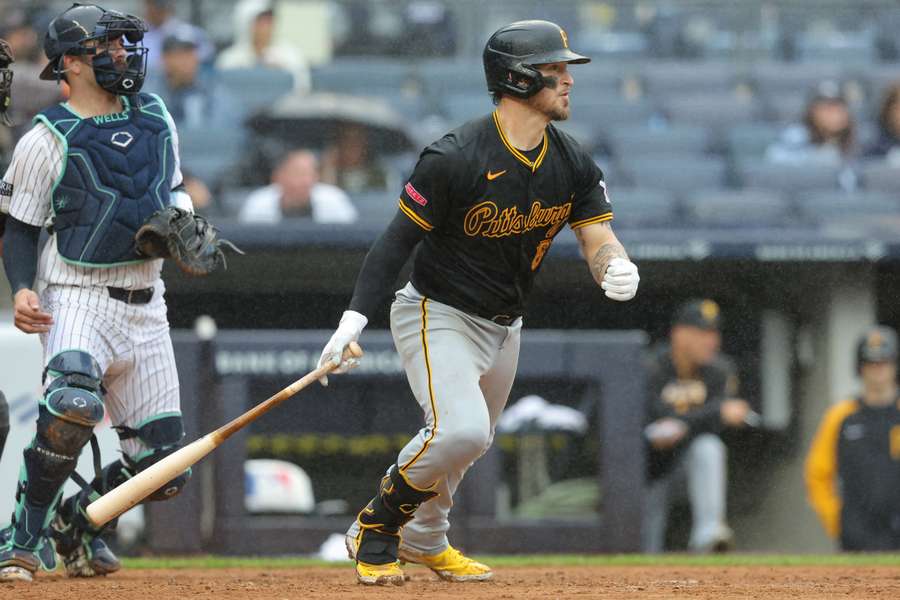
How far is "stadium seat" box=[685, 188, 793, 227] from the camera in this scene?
368 inches

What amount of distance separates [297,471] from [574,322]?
2311mm

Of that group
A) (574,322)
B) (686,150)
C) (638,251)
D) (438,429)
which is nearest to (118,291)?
(438,429)

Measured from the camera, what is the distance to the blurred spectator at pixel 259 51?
35.9 feet

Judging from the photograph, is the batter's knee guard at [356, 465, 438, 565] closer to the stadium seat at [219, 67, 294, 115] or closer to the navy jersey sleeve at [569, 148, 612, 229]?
the navy jersey sleeve at [569, 148, 612, 229]

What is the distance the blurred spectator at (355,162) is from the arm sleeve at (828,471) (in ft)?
10.1

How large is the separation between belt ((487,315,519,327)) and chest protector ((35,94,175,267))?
1.19m

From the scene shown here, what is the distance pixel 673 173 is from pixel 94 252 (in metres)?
5.93

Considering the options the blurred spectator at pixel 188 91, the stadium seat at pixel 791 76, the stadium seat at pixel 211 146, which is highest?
the stadium seat at pixel 791 76

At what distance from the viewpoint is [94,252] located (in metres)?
5.00

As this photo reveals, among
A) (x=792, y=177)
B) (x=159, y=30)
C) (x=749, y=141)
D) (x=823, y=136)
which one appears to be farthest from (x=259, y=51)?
(x=823, y=136)

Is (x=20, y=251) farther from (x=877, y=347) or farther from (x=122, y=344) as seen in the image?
(x=877, y=347)

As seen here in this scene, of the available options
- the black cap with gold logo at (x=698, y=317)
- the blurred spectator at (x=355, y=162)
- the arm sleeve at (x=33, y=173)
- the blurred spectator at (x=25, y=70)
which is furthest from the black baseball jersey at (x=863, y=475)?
the arm sleeve at (x=33, y=173)

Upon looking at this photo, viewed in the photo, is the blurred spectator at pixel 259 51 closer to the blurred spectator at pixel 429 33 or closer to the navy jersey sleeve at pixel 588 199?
the blurred spectator at pixel 429 33

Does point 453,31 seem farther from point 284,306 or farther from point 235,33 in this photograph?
point 284,306
